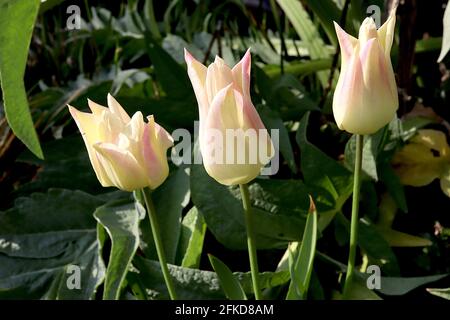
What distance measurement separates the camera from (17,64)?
432 millimetres

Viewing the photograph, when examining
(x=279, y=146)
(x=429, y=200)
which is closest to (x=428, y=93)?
(x=429, y=200)

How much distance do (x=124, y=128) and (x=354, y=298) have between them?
0.27 metres

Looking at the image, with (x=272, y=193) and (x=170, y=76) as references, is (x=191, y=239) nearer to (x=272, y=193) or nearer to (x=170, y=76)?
(x=272, y=193)

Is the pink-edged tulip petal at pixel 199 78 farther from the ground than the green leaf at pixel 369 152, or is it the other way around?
the pink-edged tulip petal at pixel 199 78

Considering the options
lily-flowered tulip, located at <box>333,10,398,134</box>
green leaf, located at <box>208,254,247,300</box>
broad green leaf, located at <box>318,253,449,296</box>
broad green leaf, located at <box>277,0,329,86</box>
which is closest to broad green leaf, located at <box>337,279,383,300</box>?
broad green leaf, located at <box>318,253,449,296</box>

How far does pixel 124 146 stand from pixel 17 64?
8 cm

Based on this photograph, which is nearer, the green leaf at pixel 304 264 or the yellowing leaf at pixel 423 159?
the green leaf at pixel 304 264

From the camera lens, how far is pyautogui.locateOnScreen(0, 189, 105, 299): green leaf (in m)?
0.63

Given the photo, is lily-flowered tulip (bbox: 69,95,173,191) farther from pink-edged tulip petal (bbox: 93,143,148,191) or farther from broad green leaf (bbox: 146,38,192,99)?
broad green leaf (bbox: 146,38,192,99)

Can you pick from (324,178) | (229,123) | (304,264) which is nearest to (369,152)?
(324,178)

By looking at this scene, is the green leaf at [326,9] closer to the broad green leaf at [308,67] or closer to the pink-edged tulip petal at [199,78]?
the broad green leaf at [308,67]

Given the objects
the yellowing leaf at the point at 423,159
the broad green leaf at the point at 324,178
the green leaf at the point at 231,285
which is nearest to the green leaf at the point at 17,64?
the green leaf at the point at 231,285

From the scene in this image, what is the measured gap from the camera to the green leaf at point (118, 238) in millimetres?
564

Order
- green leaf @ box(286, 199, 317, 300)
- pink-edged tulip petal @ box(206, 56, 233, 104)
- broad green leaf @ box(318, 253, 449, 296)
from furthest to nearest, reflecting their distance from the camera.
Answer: broad green leaf @ box(318, 253, 449, 296) → green leaf @ box(286, 199, 317, 300) → pink-edged tulip petal @ box(206, 56, 233, 104)
